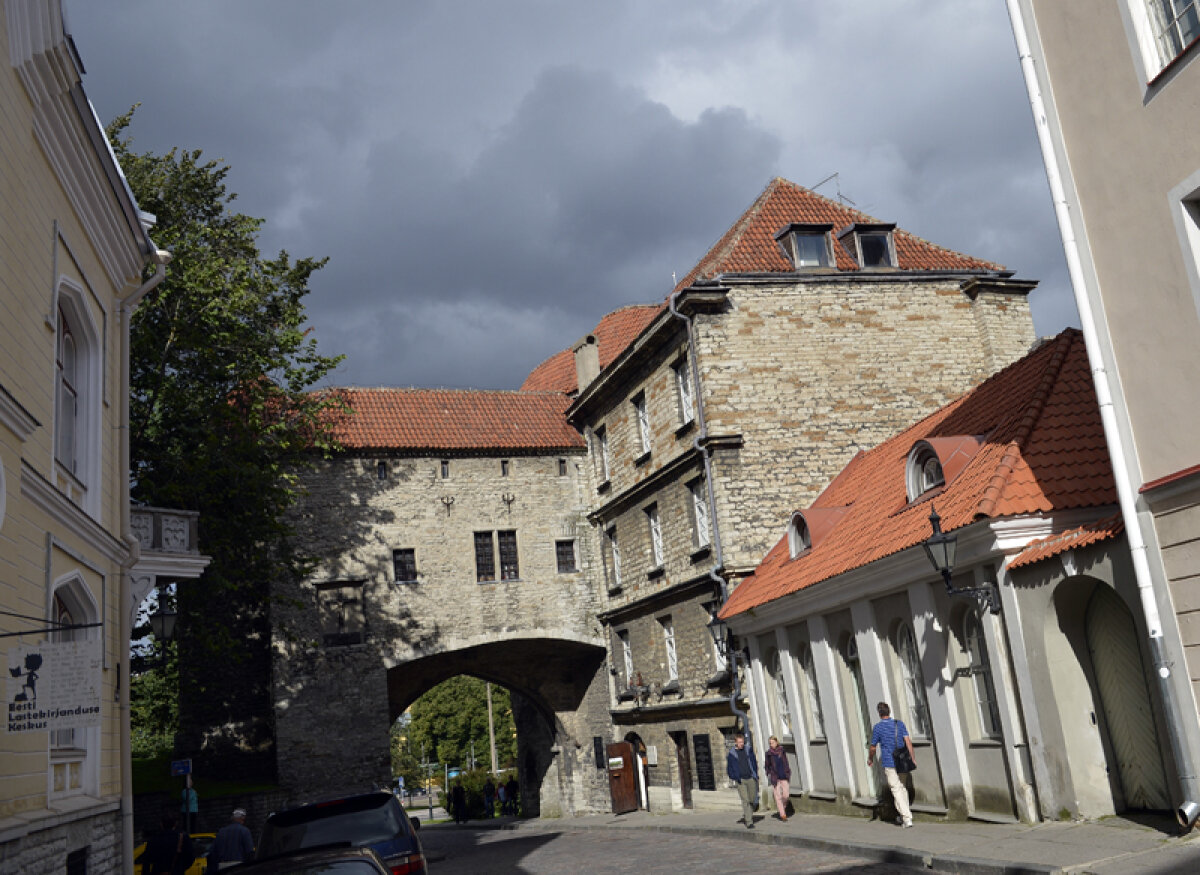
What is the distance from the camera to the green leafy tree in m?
23.5

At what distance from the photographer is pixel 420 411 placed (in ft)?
110

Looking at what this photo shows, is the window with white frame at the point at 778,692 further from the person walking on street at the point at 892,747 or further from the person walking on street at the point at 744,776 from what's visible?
the person walking on street at the point at 892,747

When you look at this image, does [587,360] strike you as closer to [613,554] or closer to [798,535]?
[613,554]

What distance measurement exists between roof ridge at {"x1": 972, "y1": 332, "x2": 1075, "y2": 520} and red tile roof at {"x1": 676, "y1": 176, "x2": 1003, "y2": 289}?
408 inches

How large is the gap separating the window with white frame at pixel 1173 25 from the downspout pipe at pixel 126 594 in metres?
12.3

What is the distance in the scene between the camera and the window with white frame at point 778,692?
21500 mm

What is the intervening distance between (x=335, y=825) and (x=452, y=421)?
2340cm

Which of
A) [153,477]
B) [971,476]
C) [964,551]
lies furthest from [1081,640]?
[153,477]

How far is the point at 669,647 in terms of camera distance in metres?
27.8

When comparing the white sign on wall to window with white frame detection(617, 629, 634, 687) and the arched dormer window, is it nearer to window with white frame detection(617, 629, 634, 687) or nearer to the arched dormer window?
the arched dormer window

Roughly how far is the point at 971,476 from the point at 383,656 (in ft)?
65.8

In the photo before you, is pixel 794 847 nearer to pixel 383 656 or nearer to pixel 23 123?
pixel 23 123

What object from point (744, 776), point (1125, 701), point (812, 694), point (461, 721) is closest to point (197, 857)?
point (744, 776)

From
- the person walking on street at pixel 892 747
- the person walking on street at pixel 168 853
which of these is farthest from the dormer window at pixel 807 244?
the person walking on street at pixel 168 853
